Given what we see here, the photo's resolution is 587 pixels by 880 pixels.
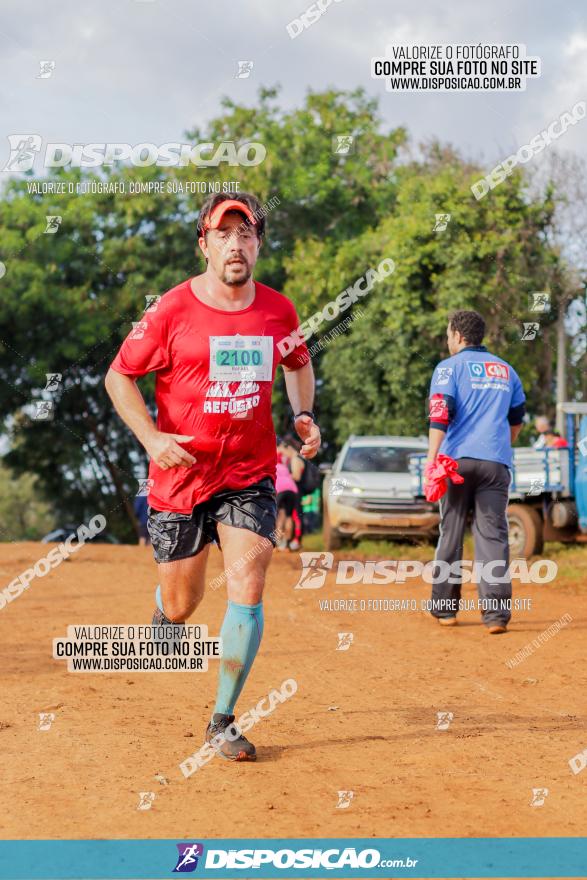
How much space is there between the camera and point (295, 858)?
400 centimetres

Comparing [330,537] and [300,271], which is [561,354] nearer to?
[300,271]

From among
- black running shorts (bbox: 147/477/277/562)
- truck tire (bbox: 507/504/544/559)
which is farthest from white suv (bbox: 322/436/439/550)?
black running shorts (bbox: 147/477/277/562)

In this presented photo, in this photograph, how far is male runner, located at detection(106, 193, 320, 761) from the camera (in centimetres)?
543

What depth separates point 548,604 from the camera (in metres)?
11.5

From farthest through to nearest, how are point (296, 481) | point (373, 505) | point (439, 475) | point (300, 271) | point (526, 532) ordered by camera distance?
point (300, 271), point (296, 481), point (373, 505), point (526, 532), point (439, 475)

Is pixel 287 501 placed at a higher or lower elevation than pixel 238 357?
lower

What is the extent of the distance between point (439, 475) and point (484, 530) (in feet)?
1.78

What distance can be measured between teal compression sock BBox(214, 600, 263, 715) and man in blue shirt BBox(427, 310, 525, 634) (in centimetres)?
407

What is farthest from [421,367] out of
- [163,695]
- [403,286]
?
[163,695]

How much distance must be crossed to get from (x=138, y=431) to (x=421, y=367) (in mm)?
21475

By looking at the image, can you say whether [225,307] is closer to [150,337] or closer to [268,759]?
[150,337]

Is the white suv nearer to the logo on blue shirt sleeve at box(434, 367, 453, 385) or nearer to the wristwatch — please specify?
the logo on blue shirt sleeve at box(434, 367, 453, 385)

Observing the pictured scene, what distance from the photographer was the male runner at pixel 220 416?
543 centimetres

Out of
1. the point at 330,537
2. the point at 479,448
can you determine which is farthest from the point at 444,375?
the point at 330,537
